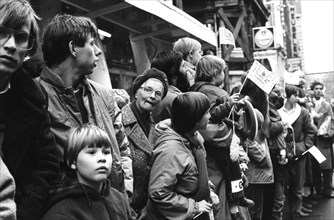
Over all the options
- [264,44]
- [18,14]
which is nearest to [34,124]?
[18,14]

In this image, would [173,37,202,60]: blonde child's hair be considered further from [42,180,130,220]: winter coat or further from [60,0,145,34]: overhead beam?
[42,180,130,220]: winter coat

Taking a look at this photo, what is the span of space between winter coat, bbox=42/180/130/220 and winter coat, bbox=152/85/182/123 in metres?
2.15

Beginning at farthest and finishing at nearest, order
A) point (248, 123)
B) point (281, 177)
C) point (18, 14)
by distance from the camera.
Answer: point (281, 177) → point (248, 123) → point (18, 14)

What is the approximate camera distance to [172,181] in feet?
11.9

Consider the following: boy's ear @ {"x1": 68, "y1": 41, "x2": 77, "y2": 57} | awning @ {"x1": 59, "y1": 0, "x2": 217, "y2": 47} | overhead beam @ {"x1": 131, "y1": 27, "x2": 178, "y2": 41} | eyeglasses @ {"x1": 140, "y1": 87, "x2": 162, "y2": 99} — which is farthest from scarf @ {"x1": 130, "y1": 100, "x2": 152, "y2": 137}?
overhead beam @ {"x1": 131, "y1": 27, "x2": 178, "y2": 41}

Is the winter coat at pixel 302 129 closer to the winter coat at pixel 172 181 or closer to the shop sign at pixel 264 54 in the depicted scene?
the winter coat at pixel 172 181

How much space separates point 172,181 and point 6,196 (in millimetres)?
1937

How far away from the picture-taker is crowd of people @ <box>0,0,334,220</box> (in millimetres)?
2221

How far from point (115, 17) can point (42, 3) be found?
1.53m

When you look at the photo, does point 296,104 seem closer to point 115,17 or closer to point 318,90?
point 318,90

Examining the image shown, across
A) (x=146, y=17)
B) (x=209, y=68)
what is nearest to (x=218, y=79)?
(x=209, y=68)

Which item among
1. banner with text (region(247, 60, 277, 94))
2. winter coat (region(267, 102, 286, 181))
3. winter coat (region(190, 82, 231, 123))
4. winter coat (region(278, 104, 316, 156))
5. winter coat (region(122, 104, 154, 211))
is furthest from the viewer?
winter coat (region(278, 104, 316, 156))

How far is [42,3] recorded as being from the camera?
17.4ft

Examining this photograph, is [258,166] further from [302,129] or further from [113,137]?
[113,137]
